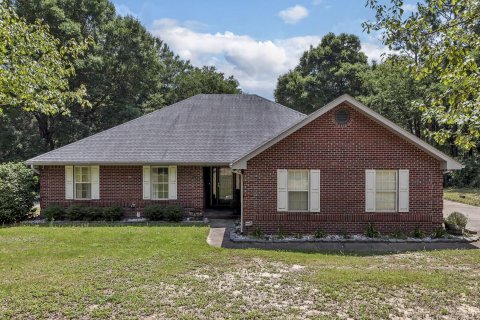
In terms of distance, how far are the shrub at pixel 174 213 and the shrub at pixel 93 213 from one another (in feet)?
9.30

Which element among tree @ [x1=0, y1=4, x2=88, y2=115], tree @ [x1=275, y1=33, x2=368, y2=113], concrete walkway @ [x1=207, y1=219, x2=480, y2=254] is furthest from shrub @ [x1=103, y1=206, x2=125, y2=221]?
tree @ [x1=275, y1=33, x2=368, y2=113]

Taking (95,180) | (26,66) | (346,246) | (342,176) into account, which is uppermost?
(26,66)

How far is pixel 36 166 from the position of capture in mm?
15594

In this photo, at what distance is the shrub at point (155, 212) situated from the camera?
582 inches

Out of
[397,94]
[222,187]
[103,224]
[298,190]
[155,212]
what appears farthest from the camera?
[397,94]

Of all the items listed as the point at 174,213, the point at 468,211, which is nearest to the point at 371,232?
the point at 174,213

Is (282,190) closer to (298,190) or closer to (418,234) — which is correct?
(298,190)

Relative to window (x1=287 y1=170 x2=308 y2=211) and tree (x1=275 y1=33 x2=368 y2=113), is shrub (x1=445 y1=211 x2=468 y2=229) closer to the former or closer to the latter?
window (x1=287 y1=170 x2=308 y2=211)

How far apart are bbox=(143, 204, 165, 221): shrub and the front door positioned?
377 cm

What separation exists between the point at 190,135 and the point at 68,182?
230 inches

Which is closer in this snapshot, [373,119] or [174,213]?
[373,119]

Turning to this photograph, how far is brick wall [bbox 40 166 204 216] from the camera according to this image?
610 inches

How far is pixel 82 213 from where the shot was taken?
14.9m

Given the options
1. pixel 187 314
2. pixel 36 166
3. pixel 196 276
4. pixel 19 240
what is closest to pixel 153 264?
pixel 196 276
